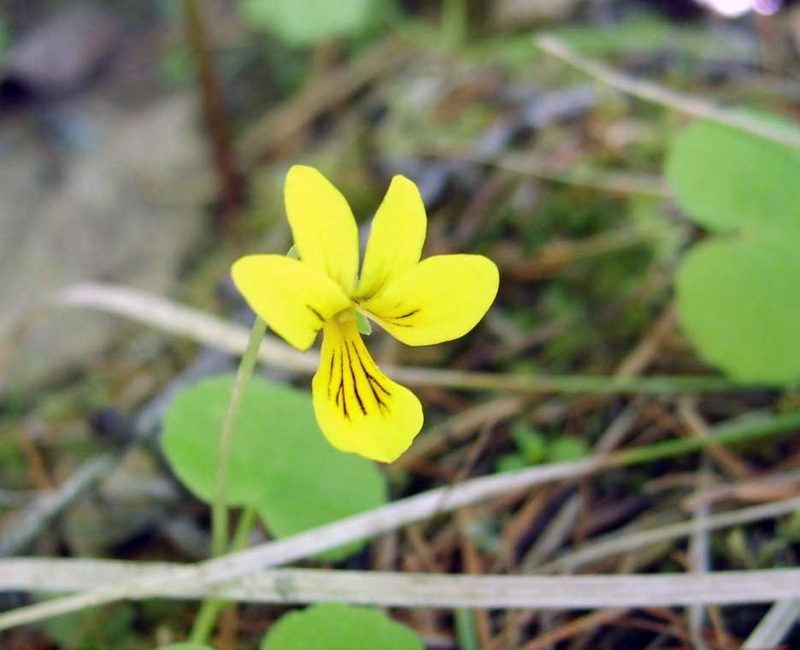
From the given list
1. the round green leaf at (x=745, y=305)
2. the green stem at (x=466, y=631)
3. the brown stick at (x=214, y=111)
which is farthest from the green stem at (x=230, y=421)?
the brown stick at (x=214, y=111)

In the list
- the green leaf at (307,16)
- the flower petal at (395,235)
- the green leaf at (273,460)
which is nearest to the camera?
the flower petal at (395,235)

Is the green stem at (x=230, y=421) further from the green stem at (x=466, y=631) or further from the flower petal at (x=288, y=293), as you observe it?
the green stem at (x=466, y=631)

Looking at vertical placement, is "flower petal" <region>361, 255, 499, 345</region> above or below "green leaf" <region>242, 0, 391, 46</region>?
above

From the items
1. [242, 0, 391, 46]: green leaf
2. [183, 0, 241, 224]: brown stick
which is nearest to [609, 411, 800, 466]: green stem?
[183, 0, 241, 224]: brown stick

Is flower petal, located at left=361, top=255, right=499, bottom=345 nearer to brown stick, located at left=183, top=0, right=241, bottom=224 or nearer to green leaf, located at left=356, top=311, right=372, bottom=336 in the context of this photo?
green leaf, located at left=356, top=311, right=372, bottom=336

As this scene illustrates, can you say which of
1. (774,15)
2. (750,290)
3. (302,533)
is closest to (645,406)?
(750,290)

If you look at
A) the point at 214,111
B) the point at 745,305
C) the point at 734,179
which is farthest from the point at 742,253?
the point at 214,111

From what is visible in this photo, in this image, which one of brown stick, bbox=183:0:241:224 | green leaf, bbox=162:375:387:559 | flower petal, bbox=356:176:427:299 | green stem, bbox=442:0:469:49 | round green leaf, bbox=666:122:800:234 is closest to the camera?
flower petal, bbox=356:176:427:299
